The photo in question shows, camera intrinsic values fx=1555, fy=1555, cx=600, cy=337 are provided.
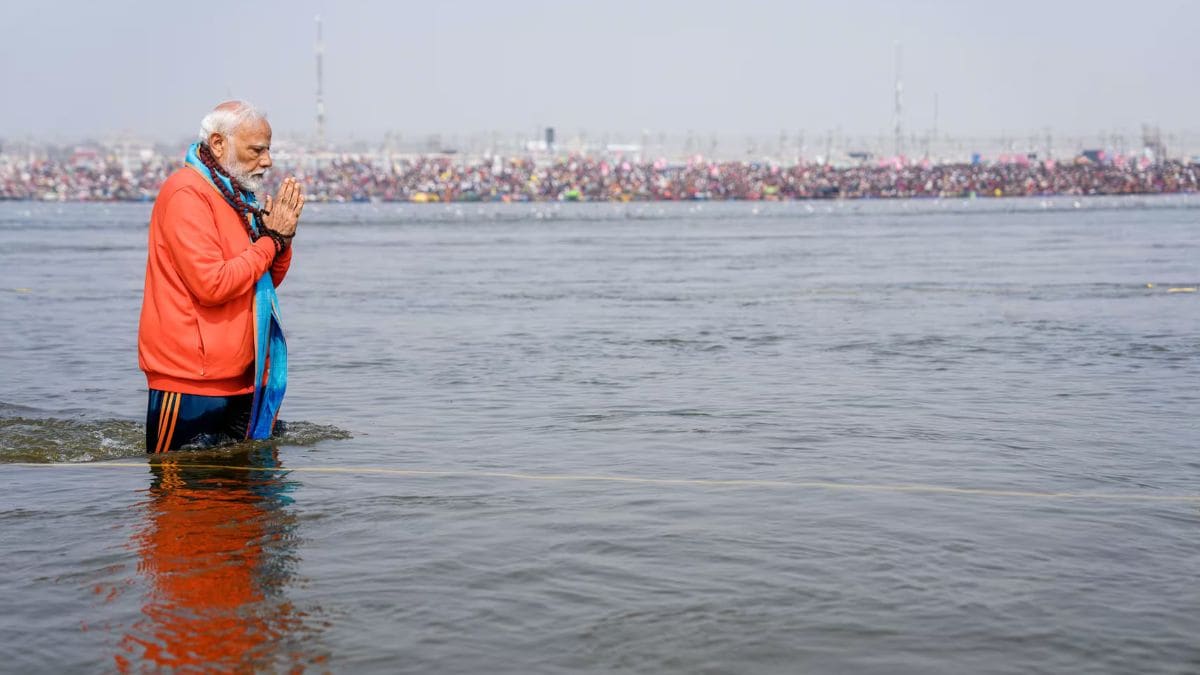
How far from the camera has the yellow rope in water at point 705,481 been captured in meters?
6.78

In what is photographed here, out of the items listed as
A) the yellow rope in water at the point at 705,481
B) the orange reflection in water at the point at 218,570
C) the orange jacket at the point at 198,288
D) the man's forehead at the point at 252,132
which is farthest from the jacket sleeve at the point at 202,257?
the yellow rope in water at the point at 705,481

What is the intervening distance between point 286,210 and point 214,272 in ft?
1.39

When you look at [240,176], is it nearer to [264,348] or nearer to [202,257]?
[202,257]

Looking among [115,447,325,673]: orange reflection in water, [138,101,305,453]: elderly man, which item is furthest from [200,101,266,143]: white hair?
[115,447,325,673]: orange reflection in water

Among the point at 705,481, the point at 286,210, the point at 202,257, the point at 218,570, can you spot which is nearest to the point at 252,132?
the point at 286,210

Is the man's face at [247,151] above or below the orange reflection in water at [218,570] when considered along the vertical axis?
above

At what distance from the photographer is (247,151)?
666 centimetres

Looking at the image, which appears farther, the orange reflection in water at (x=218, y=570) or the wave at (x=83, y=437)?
the wave at (x=83, y=437)

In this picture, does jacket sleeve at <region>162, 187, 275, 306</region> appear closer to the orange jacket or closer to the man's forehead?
the orange jacket

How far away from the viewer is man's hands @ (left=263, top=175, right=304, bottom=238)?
662cm

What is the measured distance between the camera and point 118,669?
4336 millimetres

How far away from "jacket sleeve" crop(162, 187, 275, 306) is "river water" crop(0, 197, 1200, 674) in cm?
91

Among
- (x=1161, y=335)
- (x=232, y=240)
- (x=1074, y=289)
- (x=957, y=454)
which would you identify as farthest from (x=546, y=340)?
(x=1074, y=289)

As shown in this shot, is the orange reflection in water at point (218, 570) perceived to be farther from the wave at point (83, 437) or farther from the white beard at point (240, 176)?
the white beard at point (240, 176)
